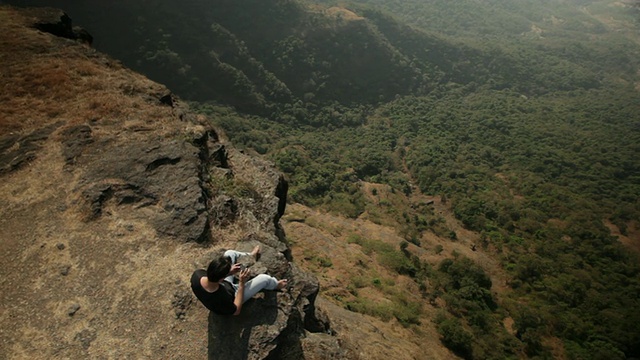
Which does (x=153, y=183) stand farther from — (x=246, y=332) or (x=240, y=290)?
(x=246, y=332)

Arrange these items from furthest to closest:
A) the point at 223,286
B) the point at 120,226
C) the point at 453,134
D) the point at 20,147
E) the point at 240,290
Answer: the point at 453,134 < the point at 20,147 < the point at 120,226 < the point at 240,290 < the point at 223,286

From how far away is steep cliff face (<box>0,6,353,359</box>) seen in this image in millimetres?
7680

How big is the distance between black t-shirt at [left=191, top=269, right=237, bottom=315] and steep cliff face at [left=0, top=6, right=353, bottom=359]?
1.11 meters

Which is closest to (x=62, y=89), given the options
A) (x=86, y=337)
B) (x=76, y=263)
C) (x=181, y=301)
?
(x=76, y=263)

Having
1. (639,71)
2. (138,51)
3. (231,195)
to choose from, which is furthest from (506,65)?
(231,195)

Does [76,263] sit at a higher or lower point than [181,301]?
lower

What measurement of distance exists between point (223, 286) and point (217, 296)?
8.9 inches

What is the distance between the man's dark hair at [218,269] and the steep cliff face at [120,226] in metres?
2.07

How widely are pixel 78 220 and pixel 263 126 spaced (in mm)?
51659

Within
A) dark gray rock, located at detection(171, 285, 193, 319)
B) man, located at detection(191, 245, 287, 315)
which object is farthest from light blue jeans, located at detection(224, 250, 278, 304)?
dark gray rock, located at detection(171, 285, 193, 319)

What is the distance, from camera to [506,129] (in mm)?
70312

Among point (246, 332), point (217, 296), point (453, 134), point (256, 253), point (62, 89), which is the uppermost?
point (217, 296)

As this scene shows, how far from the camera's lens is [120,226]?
9773 millimetres

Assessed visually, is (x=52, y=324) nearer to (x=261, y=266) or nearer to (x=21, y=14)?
(x=261, y=266)
